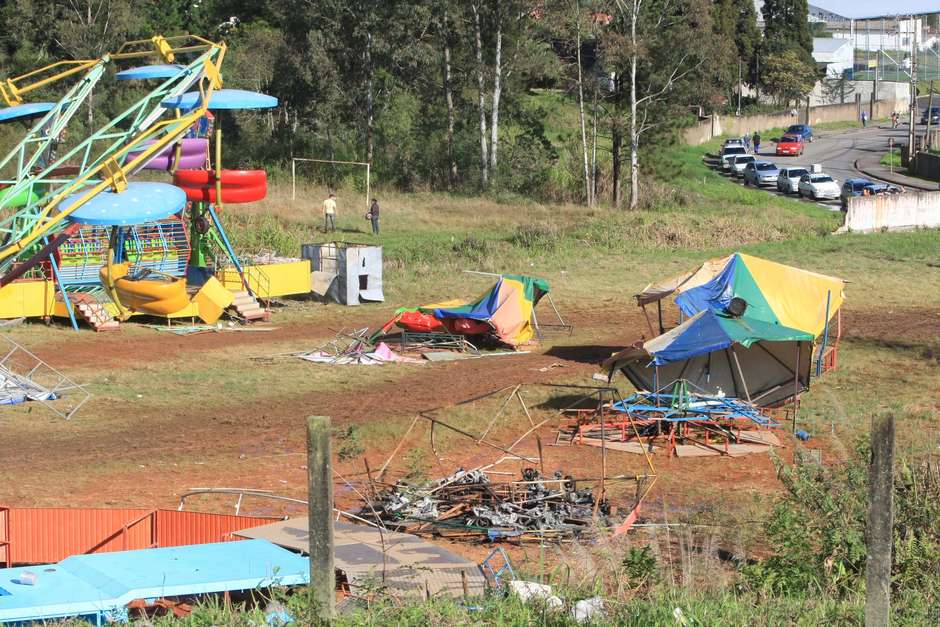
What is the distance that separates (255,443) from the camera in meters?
18.6

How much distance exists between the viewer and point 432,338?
2600cm

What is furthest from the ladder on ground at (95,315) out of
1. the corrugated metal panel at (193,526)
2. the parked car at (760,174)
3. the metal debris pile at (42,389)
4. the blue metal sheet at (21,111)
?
the parked car at (760,174)

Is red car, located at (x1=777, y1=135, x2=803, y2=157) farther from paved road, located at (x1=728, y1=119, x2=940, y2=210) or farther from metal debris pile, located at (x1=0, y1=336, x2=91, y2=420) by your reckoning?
metal debris pile, located at (x1=0, y1=336, x2=91, y2=420)

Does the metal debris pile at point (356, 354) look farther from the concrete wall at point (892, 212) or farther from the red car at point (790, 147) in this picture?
the red car at point (790, 147)

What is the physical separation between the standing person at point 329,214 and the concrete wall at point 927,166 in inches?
1378

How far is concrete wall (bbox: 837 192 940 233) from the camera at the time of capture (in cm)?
4088

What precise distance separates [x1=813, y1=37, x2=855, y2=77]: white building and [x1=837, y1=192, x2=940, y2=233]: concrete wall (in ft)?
216

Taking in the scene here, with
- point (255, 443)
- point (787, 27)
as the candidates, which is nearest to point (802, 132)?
point (787, 27)

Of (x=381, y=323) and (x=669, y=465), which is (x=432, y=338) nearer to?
(x=381, y=323)

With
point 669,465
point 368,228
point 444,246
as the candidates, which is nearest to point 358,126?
point 368,228

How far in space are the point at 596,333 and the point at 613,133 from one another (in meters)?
25.0

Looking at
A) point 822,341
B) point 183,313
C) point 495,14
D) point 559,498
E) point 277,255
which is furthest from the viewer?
point 495,14

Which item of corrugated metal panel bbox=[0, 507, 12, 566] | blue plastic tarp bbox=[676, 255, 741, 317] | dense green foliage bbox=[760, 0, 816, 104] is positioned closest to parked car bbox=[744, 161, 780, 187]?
dense green foliage bbox=[760, 0, 816, 104]

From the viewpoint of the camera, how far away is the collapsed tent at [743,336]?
19.6m
